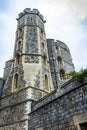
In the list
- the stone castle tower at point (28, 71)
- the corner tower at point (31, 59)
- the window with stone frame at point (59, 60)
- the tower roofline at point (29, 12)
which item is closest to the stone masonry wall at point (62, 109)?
the stone castle tower at point (28, 71)

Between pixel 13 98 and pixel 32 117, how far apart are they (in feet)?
9.57

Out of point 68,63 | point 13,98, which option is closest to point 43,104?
point 13,98

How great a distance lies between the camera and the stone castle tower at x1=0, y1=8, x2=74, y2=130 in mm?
11922

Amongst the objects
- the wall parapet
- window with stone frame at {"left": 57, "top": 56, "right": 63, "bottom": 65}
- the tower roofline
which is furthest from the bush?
the tower roofline

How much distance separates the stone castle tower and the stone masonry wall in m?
1.41

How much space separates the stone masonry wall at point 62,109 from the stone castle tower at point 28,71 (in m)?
1.41

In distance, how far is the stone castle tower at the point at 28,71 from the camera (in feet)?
39.1

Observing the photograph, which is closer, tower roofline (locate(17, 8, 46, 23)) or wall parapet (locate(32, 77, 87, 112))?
wall parapet (locate(32, 77, 87, 112))

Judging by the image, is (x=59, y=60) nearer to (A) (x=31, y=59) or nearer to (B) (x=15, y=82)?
(A) (x=31, y=59)

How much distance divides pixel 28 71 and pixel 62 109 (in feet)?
19.9

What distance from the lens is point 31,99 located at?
11695mm

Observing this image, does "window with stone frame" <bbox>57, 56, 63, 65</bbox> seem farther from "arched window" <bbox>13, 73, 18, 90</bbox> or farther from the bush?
the bush

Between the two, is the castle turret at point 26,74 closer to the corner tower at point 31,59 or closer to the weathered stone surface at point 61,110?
the corner tower at point 31,59

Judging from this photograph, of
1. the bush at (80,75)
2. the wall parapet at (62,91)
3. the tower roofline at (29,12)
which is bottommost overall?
the wall parapet at (62,91)
